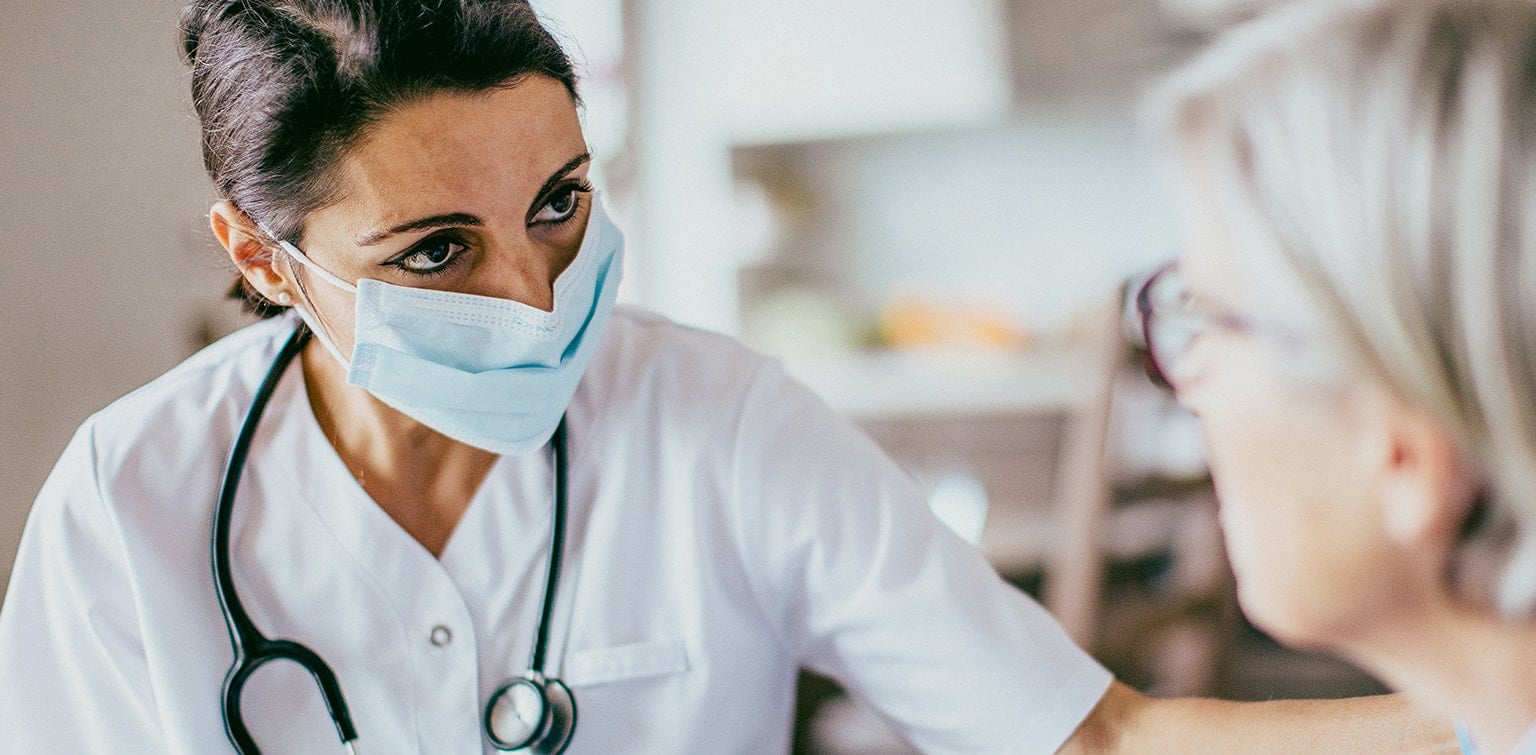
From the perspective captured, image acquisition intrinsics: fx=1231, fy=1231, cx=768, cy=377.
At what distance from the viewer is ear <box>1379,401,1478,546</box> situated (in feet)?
2.02

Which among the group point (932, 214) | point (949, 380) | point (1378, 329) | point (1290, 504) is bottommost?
point (949, 380)

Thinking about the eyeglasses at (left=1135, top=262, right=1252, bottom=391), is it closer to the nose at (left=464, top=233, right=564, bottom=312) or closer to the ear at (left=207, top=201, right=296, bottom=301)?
the nose at (left=464, top=233, right=564, bottom=312)

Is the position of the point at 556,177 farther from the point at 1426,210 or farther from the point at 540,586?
the point at 1426,210

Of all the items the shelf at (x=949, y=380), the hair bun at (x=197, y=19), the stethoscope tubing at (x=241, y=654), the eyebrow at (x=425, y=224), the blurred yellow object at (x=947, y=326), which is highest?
the hair bun at (x=197, y=19)

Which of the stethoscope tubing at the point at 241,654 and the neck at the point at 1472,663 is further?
the stethoscope tubing at the point at 241,654

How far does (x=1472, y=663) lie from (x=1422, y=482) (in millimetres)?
117

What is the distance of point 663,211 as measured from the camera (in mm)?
3420

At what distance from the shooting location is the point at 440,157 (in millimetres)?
899

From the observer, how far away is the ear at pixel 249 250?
3.20ft

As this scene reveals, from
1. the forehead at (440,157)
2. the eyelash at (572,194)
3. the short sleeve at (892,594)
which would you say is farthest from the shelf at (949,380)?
the forehead at (440,157)

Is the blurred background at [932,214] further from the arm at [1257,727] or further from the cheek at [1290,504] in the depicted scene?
the cheek at [1290,504]

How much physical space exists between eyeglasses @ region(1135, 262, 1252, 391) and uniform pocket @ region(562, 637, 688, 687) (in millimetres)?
485

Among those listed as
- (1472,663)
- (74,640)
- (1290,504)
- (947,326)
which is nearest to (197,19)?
(74,640)

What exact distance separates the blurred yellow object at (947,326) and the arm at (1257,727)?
7.48 feet
